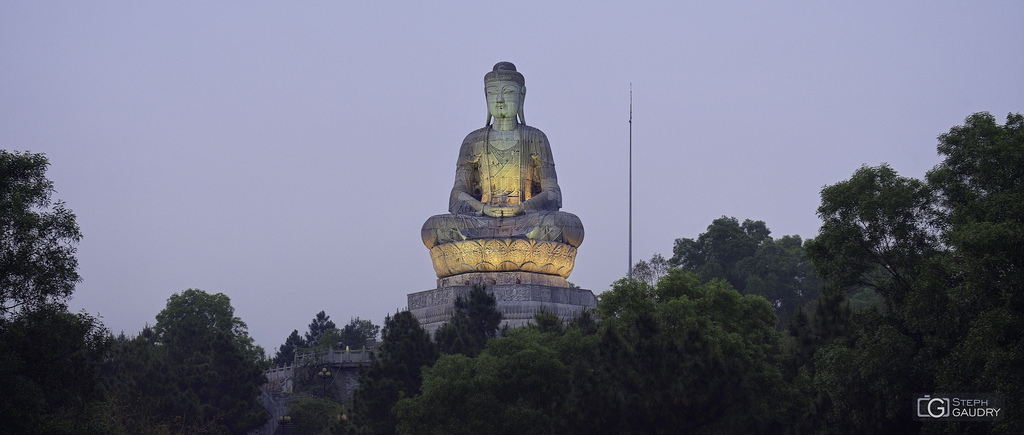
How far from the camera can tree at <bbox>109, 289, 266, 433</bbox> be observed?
3062 centimetres

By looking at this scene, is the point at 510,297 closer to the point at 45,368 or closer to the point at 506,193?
the point at 506,193

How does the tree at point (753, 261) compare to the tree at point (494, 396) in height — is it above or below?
above

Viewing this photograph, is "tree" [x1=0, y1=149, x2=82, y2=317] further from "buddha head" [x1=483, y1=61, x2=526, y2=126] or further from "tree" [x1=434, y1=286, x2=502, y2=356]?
"buddha head" [x1=483, y1=61, x2=526, y2=126]

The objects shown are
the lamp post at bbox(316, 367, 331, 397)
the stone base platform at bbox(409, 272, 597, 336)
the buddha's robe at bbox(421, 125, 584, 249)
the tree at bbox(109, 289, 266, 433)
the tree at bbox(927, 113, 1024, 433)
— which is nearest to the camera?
the tree at bbox(927, 113, 1024, 433)

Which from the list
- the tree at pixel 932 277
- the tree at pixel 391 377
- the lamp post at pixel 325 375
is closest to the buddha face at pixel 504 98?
the lamp post at pixel 325 375

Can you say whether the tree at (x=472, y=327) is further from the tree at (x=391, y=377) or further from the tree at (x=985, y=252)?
the tree at (x=985, y=252)

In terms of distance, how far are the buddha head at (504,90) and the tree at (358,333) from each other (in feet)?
68.7

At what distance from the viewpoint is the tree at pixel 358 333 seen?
61688 mm

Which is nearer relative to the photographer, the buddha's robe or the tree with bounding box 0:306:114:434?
the tree with bounding box 0:306:114:434

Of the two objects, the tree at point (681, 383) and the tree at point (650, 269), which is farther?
the tree at point (650, 269)

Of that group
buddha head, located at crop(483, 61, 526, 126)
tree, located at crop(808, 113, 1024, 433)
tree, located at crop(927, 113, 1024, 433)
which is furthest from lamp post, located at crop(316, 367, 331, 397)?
tree, located at crop(927, 113, 1024, 433)

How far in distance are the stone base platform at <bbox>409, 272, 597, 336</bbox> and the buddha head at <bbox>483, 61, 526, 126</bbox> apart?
542 cm

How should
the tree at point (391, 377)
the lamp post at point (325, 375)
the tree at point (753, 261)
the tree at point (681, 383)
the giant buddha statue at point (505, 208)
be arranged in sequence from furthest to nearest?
1. the tree at point (753, 261)
2. the lamp post at point (325, 375)
3. the giant buddha statue at point (505, 208)
4. the tree at point (391, 377)
5. the tree at point (681, 383)

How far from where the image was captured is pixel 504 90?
128 feet
